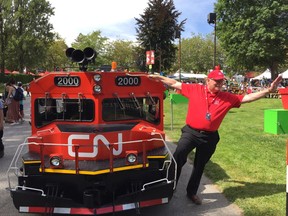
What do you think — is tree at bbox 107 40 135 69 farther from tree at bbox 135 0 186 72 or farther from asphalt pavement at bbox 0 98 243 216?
asphalt pavement at bbox 0 98 243 216

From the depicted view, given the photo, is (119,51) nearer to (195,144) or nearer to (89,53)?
(89,53)

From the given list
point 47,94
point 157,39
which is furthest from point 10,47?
point 47,94

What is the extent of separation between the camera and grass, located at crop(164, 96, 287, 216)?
6027mm

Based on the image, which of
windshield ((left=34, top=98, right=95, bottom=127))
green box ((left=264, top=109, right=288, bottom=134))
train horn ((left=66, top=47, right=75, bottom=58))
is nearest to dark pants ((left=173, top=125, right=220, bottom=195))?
windshield ((left=34, top=98, right=95, bottom=127))

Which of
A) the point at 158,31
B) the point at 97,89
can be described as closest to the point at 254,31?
the point at 158,31

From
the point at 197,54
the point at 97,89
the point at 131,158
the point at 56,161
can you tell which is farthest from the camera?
the point at 197,54

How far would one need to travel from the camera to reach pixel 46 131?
18.8 ft

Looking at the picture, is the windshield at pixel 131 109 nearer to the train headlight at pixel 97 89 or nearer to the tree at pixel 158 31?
the train headlight at pixel 97 89

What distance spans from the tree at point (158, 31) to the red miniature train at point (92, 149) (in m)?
45.2

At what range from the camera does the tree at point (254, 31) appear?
40.4 m

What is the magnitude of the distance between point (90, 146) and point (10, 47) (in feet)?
195

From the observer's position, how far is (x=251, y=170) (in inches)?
319

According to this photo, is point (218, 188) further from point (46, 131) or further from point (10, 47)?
point (10, 47)

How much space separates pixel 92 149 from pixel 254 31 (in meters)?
39.9
